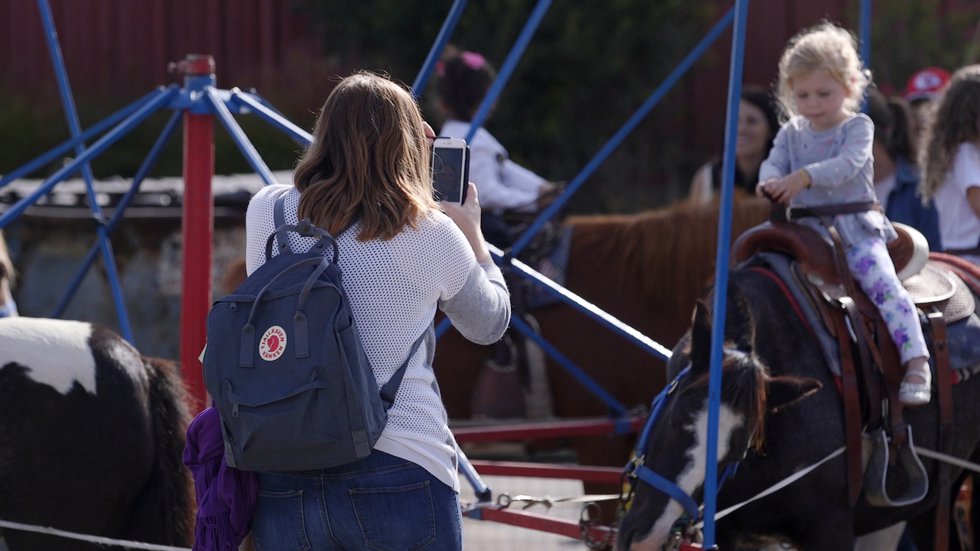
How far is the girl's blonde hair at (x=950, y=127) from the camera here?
13.6 feet

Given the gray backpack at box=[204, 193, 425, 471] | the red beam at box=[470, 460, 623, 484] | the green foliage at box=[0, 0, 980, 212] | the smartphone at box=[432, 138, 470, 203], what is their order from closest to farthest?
the gray backpack at box=[204, 193, 425, 471], the smartphone at box=[432, 138, 470, 203], the red beam at box=[470, 460, 623, 484], the green foliage at box=[0, 0, 980, 212]

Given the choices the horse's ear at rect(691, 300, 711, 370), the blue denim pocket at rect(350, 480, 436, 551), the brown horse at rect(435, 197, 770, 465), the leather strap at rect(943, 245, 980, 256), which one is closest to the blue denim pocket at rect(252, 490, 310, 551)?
the blue denim pocket at rect(350, 480, 436, 551)

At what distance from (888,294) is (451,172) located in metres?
1.33

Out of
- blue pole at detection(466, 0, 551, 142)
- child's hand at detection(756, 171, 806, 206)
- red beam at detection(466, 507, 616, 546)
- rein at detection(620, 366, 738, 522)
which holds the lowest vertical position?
red beam at detection(466, 507, 616, 546)

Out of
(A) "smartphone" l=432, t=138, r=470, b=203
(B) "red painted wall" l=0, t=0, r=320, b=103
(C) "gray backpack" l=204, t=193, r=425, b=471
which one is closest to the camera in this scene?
(C) "gray backpack" l=204, t=193, r=425, b=471

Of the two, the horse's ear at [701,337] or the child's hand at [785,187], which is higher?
the child's hand at [785,187]

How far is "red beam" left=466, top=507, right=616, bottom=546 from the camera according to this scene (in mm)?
3223

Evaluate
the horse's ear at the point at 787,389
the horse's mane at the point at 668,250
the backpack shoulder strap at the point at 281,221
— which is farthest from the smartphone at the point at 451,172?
the horse's mane at the point at 668,250

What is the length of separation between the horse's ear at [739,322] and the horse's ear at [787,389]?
0.10 m

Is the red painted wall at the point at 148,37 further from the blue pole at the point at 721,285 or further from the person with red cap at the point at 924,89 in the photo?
the blue pole at the point at 721,285

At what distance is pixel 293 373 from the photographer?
6.81ft

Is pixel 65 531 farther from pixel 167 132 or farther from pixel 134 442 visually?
pixel 167 132

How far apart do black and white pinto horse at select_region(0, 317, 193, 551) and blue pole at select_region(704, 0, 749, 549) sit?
125 centimetres

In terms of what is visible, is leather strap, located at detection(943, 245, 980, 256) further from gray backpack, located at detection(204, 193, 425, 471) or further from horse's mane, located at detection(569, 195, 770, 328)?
gray backpack, located at detection(204, 193, 425, 471)
